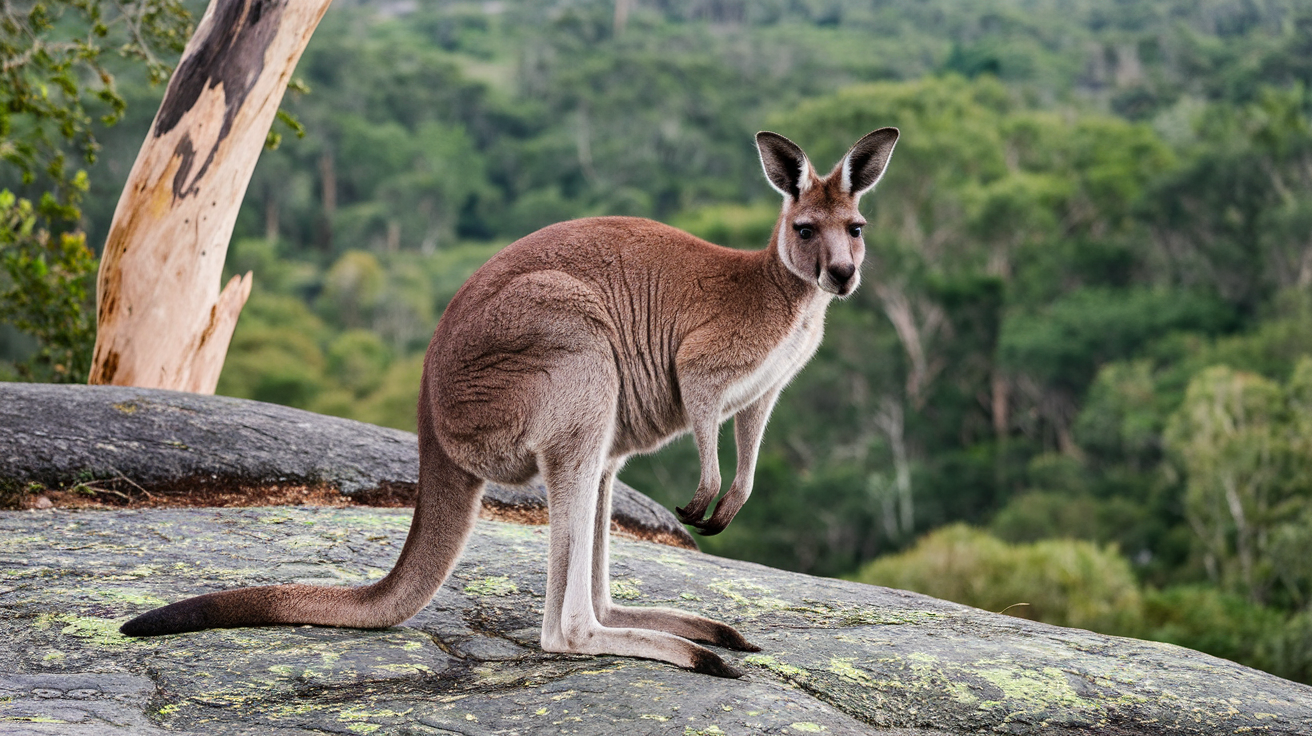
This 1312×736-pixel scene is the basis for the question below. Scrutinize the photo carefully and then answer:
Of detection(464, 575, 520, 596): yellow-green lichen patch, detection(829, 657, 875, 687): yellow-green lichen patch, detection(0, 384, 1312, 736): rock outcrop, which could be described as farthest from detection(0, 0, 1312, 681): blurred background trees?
detection(829, 657, 875, 687): yellow-green lichen patch

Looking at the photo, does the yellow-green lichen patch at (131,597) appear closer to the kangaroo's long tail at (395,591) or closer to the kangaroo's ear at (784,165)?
the kangaroo's long tail at (395,591)

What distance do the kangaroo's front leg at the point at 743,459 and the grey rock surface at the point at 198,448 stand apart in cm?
235

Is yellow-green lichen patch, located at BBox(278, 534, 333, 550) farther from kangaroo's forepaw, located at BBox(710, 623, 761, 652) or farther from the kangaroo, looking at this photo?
kangaroo's forepaw, located at BBox(710, 623, 761, 652)

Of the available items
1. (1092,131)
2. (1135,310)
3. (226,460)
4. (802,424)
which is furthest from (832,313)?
(226,460)

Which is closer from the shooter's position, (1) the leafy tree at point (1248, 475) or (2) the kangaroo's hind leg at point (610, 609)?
(2) the kangaroo's hind leg at point (610, 609)

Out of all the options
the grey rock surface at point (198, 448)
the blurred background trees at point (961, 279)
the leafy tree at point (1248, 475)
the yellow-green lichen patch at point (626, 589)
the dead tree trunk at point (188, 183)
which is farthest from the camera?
the blurred background trees at point (961, 279)

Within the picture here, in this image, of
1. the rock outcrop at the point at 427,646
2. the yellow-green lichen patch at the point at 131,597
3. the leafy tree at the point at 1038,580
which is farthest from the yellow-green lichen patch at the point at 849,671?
the leafy tree at the point at 1038,580

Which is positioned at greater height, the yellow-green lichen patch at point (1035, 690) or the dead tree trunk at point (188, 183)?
the dead tree trunk at point (188, 183)

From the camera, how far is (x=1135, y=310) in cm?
4697

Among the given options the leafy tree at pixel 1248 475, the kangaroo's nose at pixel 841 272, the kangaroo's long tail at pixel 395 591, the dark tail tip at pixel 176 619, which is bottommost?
the dark tail tip at pixel 176 619

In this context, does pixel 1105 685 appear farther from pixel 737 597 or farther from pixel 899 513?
pixel 899 513

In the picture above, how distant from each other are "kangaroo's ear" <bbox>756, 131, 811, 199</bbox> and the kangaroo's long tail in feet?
5.22

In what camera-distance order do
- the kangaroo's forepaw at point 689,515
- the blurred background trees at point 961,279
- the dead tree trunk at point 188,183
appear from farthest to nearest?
the blurred background trees at point 961,279
the dead tree trunk at point 188,183
the kangaroo's forepaw at point 689,515

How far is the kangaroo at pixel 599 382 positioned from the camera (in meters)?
Answer: 4.58
